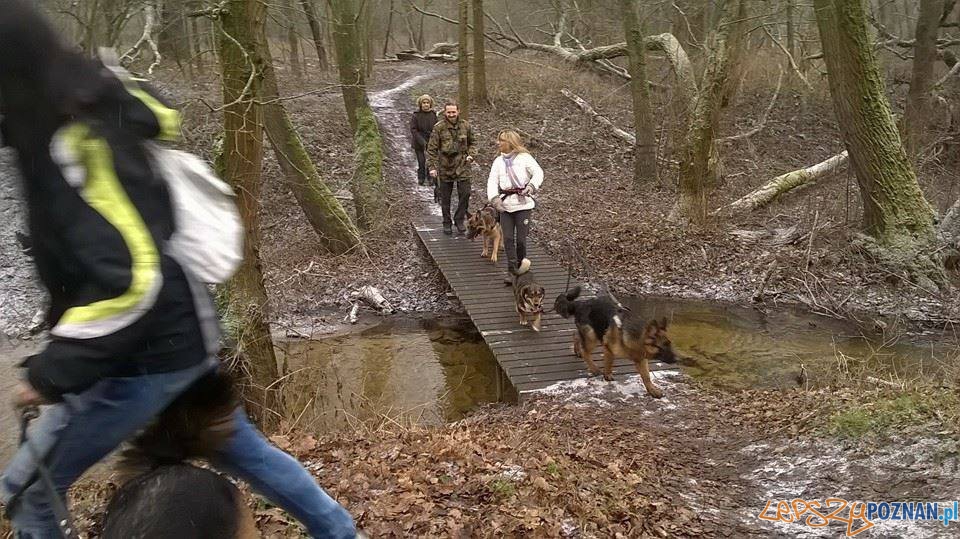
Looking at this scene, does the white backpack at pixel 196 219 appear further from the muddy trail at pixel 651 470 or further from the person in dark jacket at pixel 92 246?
the muddy trail at pixel 651 470

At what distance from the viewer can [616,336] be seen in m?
6.35

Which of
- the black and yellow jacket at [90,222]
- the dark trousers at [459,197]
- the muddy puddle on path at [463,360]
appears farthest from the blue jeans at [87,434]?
the dark trousers at [459,197]

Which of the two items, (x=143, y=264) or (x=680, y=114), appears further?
(x=680, y=114)

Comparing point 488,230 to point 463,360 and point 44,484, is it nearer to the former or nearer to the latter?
point 463,360

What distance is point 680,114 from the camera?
52.5 ft

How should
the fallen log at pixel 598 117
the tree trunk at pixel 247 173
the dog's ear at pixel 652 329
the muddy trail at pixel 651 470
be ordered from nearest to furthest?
the muddy trail at pixel 651 470 < the tree trunk at pixel 247 173 < the dog's ear at pixel 652 329 < the fallen log at pixel 598 117

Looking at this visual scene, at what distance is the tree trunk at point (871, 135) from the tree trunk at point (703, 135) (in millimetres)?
1910

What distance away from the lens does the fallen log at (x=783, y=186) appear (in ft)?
41.4

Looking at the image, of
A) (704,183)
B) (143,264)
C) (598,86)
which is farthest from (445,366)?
(598,86)

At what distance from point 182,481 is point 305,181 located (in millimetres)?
9383

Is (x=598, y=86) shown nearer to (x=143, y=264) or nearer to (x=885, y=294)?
(x=885, y=294)

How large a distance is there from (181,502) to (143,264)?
0.78 metres

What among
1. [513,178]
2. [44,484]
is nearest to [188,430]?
[44,484]

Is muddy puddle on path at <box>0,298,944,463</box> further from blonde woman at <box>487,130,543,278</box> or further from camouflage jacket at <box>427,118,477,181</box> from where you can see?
camouflage jacket at <box>427,118,477,181</box>
